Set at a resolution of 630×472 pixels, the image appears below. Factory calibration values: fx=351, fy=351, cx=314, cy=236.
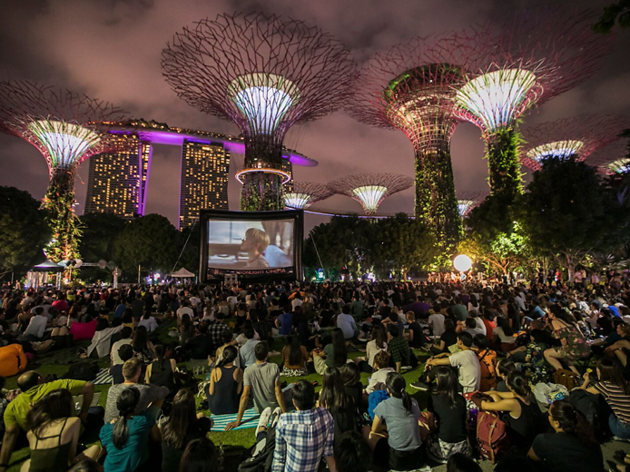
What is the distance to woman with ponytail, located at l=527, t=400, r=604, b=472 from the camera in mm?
3107

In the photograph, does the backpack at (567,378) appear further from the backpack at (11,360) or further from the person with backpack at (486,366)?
the backpack at (11,360)

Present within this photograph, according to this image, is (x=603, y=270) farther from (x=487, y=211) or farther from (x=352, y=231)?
(x=352, y=231)

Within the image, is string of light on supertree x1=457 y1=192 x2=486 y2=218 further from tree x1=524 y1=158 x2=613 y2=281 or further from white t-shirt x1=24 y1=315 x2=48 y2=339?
white t-shirt x1=24 y1=315 x2=48 y2=339

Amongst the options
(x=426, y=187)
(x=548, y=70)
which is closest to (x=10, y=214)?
(x=426, y=187)

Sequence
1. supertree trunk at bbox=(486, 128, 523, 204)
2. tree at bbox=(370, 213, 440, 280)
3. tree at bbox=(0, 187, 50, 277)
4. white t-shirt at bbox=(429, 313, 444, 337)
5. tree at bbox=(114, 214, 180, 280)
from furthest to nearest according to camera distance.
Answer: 1. tree at bbox=(114, 214, 180, 280)
2. tree at bbox=(370, 213, 440, 280)
3. supertree trunk at bbox=(486, 128, 523, 204)
4. tree at bbox=(0, 187, 50, 277)
5. white t-shirt at bbox=(429, 313, 444, 337)

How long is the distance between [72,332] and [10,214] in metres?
27.5

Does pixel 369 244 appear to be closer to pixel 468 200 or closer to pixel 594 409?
pixel 468 200

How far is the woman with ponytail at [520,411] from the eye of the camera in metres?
3.98

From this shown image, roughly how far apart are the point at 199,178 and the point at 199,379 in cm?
15111

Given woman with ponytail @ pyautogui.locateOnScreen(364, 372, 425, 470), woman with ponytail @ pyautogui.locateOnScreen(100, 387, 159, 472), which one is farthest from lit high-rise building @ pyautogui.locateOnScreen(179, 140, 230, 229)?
woman with ponytail @ pyautogui.locateOnScreen(364, 372, 425, 470)

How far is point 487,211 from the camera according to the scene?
30.8 meters

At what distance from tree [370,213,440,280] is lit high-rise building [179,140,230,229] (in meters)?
114

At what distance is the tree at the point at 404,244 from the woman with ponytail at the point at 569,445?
37441 millimetres

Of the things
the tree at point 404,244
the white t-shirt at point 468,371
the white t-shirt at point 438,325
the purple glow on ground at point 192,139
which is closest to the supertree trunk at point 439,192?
the tree at point 404,244
